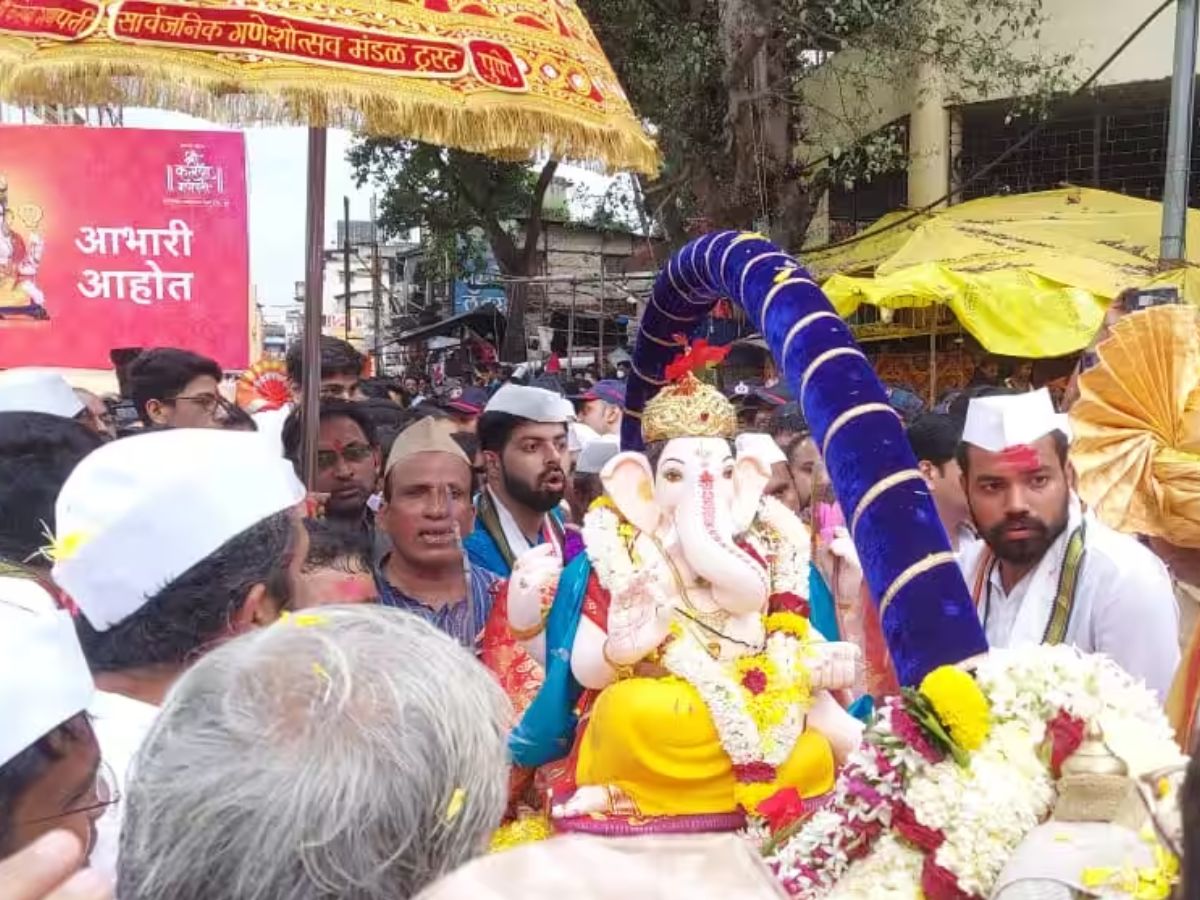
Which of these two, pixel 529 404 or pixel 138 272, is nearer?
pixel 529 404

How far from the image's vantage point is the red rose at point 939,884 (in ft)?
6.02

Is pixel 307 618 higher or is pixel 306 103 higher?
pixel 306 103

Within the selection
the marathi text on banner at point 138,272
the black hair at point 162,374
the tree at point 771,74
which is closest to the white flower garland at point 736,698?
the black hair at point 162,374

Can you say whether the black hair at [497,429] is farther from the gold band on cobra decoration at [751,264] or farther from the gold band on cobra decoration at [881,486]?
the gold band on cobra decoration at [881,486]

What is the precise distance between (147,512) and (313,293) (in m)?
2.36

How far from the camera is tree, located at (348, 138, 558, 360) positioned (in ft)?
69.4

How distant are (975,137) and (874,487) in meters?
12.3

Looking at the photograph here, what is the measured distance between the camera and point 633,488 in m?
3.43

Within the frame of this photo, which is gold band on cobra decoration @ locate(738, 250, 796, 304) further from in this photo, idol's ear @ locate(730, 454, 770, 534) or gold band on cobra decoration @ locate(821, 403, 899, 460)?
gold band on cobra decoration @ locate(821, 403, 899, 460)

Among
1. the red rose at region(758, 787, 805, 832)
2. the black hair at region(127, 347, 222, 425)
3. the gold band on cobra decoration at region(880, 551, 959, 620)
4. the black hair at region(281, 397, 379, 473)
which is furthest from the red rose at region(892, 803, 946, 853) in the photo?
the black hair at region(127, 347, 222, 425)

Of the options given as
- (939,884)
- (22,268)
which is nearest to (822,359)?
(939,884)

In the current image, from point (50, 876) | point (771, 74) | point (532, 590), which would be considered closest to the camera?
point (50, 876)

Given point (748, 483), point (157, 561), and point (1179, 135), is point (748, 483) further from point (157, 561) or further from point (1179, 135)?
point (1179, 135)

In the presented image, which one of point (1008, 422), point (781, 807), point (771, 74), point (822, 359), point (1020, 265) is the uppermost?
point (771, 74)
